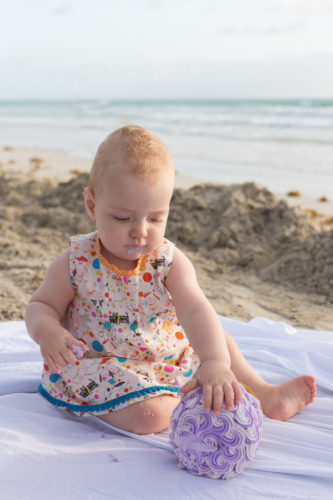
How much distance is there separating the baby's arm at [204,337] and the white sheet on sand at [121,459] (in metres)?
0.27

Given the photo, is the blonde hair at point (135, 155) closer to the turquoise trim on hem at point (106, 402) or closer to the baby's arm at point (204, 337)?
the baby's arm at point (204, 337)

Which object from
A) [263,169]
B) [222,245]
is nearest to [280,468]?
[222,245]

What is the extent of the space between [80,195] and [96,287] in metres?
3.78

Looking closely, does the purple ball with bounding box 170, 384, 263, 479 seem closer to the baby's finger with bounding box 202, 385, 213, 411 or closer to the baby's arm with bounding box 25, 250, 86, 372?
the baby's finger with bounding box 202, 385, 213, 411

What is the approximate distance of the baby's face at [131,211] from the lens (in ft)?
5.84

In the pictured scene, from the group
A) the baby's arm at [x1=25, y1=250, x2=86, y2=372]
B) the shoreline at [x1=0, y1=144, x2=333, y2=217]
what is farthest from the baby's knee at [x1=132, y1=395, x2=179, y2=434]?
the shoreline at [x1=0, y1=144, x2=333, y2=217]

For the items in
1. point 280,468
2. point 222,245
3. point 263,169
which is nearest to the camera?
point 280,468

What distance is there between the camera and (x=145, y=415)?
6.44 ft

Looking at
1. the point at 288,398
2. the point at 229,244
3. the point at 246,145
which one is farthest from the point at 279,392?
the point at 246,145

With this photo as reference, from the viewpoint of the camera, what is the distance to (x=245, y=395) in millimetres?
1762

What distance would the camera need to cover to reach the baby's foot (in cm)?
214

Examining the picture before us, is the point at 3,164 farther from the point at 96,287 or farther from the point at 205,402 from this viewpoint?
the point at 205,402

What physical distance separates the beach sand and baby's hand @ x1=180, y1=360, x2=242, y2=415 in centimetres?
189

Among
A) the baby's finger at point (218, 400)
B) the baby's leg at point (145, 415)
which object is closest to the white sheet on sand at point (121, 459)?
the baby's leg at point (145, 415)
